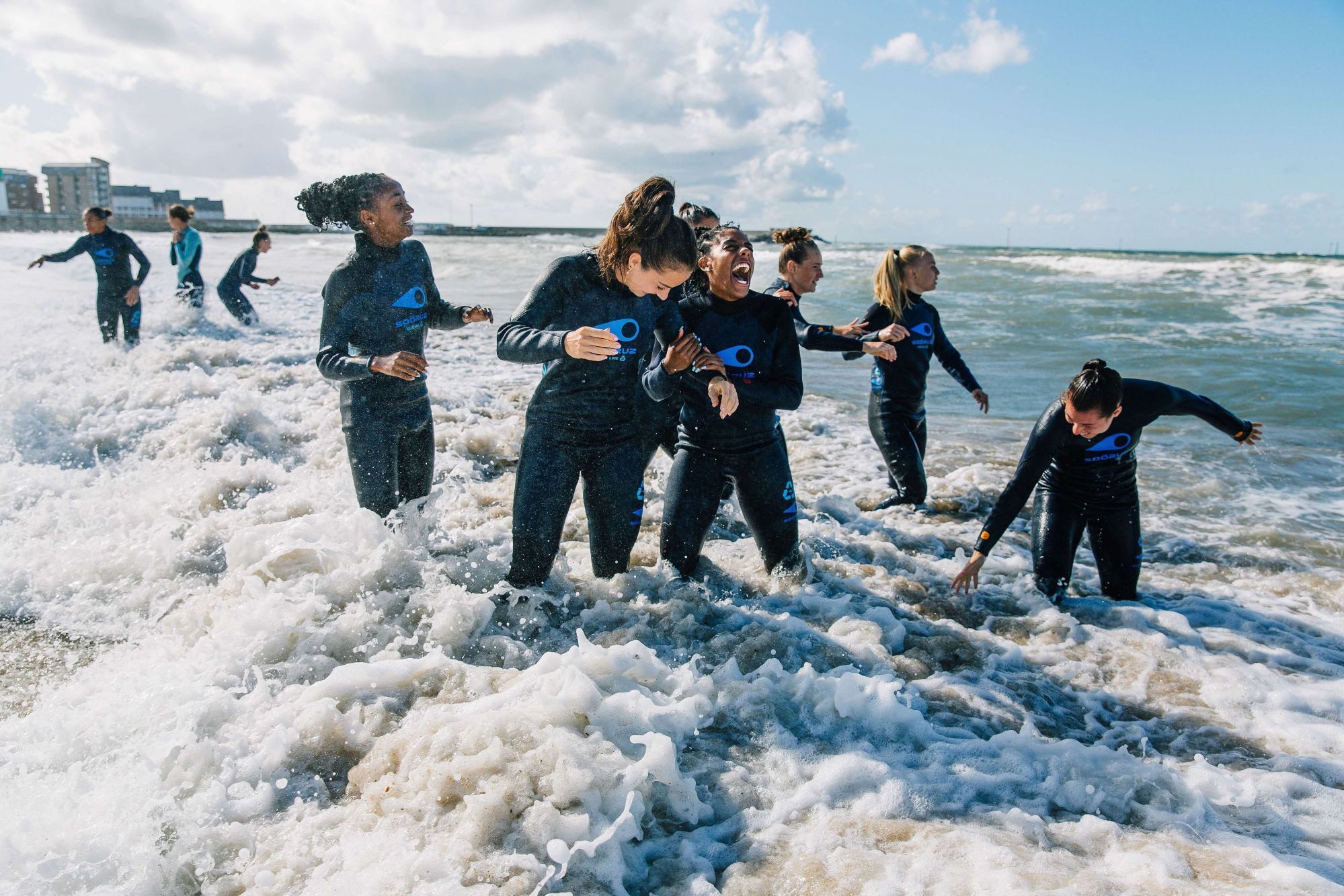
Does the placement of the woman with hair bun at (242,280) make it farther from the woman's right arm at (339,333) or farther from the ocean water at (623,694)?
the woman's right arm at (339,333)

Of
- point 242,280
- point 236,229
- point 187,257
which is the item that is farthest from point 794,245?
point 236,229

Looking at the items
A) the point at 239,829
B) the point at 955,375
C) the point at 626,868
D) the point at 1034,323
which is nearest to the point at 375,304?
the point at 239,829

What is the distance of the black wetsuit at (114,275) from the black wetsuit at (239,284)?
2.97 m

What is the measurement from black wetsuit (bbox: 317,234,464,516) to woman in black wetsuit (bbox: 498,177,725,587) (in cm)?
78

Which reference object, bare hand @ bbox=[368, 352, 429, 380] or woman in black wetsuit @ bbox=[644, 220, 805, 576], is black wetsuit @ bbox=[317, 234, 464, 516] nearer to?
bare hand @ bbox=[368, 352, 429, 380]

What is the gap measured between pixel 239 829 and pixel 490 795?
80cm

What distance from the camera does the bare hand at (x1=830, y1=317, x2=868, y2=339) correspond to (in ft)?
20.1

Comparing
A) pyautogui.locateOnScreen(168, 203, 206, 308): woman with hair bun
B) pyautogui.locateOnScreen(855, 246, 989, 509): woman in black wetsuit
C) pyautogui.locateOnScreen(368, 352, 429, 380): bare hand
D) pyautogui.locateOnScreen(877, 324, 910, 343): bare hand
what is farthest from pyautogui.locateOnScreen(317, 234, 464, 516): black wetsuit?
pyautogui.locateOnScreen(168, 203, 206, 308): woman with hair bun

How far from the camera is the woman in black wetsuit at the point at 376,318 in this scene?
12.9 ft

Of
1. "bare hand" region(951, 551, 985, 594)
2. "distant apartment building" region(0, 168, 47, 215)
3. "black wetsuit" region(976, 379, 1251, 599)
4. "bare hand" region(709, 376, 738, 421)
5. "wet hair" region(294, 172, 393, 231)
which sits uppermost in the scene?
"distant apartment building" region(0, 168, 47, 215)

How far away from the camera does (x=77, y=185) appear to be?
119 m

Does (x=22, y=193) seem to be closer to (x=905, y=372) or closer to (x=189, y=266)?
(x=189, y=266)

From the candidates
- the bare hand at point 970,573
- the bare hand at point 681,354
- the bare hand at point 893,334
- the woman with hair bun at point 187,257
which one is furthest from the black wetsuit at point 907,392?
the woman with hair bun at point 187,257

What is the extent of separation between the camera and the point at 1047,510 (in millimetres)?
4914
